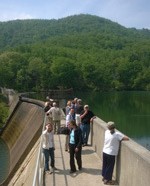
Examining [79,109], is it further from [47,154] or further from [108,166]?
[108,166]

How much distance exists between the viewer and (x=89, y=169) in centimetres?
1345

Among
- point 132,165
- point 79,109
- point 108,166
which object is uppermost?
point 79,109

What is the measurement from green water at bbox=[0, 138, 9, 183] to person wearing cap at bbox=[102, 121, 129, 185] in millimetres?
18224

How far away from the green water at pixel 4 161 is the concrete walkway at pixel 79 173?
14582 millimetres

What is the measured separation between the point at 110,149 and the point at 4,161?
24627 mm

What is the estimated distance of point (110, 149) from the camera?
11438mm

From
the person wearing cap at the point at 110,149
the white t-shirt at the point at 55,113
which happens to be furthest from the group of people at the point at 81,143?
the white t-shirt at the point at 55,113

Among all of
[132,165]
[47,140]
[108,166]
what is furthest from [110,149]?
[47,140]

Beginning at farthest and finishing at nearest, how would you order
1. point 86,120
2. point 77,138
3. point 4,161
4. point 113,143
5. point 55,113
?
point 4,161 < point 55,113 < point 86,120 < point 77,138 < point 113,143

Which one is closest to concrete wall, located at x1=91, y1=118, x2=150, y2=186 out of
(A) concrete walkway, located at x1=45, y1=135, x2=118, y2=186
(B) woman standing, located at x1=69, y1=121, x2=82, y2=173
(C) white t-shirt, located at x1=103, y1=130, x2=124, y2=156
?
(C) white t-shirt, located at x1=103, y1=130, x2=124, y2=156

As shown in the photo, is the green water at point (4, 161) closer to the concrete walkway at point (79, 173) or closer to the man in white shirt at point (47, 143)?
the concrete walkway at point (79, 173)

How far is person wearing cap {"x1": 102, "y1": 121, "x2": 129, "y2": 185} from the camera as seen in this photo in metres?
11.4

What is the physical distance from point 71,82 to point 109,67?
33.6m

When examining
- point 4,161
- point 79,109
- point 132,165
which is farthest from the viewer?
point 4,161
